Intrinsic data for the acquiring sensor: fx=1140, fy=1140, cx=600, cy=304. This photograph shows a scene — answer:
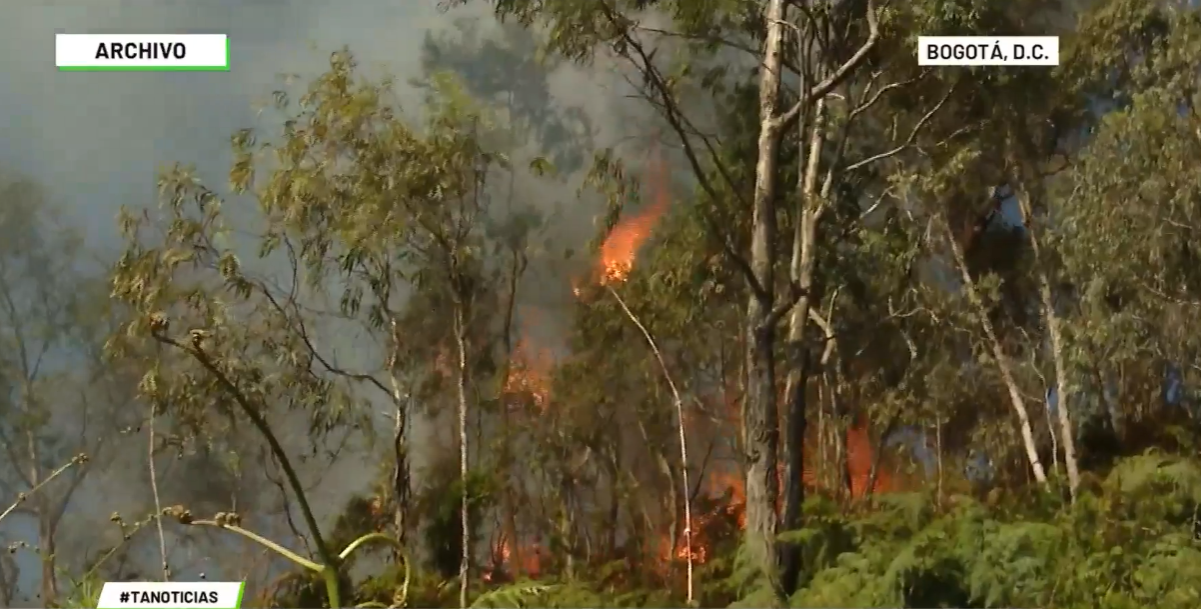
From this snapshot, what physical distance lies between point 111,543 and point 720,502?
4.46ft

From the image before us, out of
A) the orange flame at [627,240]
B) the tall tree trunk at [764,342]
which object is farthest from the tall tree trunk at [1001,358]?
the orange flame at [627,240]

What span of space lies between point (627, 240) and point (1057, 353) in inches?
37.5

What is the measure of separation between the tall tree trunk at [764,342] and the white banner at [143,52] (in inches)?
49.1

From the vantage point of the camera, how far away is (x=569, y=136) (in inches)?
101

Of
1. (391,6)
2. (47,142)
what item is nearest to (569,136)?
(391,6)

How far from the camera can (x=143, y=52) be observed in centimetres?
265

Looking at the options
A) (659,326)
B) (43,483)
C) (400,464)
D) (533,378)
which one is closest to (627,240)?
(659,326)

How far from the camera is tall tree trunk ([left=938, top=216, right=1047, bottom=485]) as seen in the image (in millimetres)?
2420

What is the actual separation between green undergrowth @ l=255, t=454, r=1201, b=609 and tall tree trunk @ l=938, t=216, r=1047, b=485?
0.08 metres

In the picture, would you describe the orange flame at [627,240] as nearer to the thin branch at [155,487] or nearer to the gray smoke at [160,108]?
the gray smoke at [160,108]

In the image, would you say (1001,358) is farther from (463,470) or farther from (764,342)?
(463,470)

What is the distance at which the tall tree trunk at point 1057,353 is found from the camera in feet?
7.91

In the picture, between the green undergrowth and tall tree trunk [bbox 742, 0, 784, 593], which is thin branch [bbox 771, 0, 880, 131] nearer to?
tall tree trunk [bbox 742, 0, 784, 593]

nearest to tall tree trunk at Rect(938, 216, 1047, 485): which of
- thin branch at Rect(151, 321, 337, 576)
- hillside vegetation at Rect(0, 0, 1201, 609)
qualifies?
hillside vegetation at Rect(0, 0, 1201, 609)
